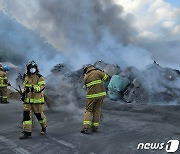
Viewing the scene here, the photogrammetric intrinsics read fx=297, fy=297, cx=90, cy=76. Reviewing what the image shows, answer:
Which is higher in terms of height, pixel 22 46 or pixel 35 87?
pixel 22 46

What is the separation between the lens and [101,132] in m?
6.95

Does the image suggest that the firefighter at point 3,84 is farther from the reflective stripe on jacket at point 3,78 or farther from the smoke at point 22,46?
the smoke at point 22,46

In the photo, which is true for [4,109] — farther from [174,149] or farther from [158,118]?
[174,149]

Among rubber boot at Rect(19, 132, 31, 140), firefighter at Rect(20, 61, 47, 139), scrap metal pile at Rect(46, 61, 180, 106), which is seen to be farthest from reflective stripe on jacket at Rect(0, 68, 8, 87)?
rubber boot at Rect(19, 132, 31, 140)

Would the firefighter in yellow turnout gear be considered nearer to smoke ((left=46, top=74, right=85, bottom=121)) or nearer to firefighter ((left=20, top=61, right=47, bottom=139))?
smoke ((left=46, top=74, right=85, bottom=121))

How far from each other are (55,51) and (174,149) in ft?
56.7

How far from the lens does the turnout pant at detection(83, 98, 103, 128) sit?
6844 millimetres

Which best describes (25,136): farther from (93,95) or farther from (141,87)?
(141,87)

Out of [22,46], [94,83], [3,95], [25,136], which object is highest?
[22,46]

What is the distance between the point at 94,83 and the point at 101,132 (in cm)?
116

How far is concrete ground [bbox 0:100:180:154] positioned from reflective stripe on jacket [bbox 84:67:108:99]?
893 millimetres

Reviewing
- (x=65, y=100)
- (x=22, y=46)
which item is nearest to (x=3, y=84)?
(x=65, y=100)

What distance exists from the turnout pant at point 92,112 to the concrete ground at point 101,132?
10.3 inches

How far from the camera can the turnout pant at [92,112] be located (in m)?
6.84
